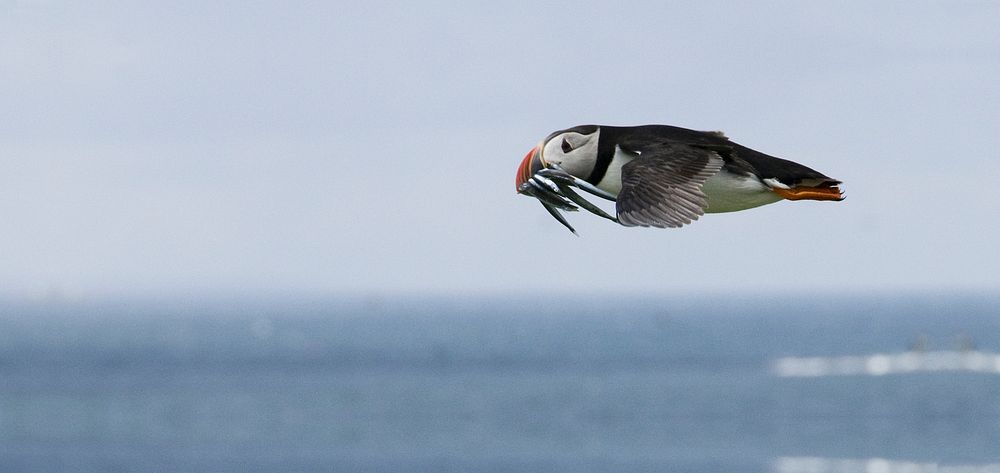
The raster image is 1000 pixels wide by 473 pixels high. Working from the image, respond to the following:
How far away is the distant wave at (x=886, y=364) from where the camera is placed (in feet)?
534

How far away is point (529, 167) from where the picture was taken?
8.02 m

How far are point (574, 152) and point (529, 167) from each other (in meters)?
0.43

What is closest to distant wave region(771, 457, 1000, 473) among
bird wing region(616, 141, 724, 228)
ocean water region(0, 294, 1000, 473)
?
ocean water region(0, 294, 1000, 473)

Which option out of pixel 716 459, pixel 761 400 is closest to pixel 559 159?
pixel 716 459

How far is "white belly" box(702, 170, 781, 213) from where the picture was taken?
27.2 ft

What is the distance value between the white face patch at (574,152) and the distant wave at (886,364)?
153864mm

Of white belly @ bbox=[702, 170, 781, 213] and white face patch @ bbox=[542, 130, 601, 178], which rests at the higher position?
white face patch @ bbox=[542, 130, 601, 178]

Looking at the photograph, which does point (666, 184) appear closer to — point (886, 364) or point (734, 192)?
point (734, 192)

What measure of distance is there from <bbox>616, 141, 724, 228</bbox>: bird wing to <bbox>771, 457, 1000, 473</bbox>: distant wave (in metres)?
87.4

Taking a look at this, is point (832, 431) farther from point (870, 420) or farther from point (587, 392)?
point (587, 392)

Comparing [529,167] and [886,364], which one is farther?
[886,364]

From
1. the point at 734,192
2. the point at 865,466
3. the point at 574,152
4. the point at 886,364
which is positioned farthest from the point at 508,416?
the point at 574,152

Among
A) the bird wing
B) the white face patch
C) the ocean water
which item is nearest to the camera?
the bird wing

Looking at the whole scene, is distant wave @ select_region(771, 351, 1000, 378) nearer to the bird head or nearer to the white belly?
the white belly
